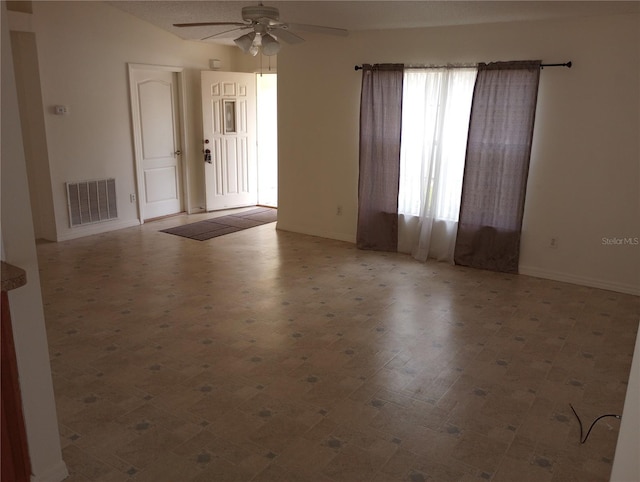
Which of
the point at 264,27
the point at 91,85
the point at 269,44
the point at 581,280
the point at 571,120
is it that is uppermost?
the point at 264,27

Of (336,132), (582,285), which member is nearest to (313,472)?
(582,285)

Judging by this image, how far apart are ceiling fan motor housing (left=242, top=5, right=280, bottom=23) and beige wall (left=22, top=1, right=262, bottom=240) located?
328 cm

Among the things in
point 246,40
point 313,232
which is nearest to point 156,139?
point 313,232

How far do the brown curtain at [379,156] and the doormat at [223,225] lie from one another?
73.0 inches

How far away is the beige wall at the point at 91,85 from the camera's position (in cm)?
596

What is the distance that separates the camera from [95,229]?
6.77 metres

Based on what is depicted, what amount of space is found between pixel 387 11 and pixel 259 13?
173 centimetres

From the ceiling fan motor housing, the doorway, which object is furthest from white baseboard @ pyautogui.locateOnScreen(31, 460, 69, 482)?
the doorway

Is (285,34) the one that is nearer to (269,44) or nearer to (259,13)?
(269,44)

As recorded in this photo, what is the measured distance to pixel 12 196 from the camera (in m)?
2.10

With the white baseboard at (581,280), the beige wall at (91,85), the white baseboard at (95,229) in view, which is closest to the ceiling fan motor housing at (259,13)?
the beige wall at (91,85)

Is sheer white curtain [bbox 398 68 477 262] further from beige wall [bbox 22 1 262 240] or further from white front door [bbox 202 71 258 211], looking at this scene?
beige wall [bbox 22 1 262 240]

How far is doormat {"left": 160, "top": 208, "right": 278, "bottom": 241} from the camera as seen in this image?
6.88 m

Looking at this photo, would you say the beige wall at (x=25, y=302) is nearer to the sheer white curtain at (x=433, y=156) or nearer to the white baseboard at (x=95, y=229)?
the sheer white curtain at (x=433, y=156)
